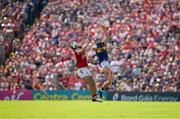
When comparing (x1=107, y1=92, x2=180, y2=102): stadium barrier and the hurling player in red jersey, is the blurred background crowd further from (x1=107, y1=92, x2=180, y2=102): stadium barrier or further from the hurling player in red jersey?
the hurling player in red jersey

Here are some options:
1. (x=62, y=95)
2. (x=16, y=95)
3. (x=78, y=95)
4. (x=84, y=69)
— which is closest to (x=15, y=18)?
(x=16, y=95)

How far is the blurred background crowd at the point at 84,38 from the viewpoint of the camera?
40.8 metres

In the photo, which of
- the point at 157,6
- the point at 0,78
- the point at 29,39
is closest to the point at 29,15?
the point at 29,39

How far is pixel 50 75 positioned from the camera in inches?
1693

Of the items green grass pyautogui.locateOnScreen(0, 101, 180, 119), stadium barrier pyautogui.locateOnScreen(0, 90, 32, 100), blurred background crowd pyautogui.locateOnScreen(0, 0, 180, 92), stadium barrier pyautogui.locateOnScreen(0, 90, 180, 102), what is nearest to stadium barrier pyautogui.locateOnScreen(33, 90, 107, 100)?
stadium barrier pyautogui.locateOnScreen(0, 90, 180, 102)

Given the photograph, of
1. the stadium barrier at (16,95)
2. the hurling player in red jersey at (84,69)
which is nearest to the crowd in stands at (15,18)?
the stadium barrier at (16,95)

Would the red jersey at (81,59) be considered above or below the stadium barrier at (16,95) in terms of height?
above

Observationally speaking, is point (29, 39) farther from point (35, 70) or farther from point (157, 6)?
point (157, 6)

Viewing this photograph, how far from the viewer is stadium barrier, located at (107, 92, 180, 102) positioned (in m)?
39.0

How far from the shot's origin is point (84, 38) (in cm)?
4506

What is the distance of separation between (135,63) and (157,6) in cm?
565

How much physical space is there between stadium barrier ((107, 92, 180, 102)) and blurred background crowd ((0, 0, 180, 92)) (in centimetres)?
50

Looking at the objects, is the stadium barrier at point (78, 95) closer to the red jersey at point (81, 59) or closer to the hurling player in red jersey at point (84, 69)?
the hurling player in red jersey at point (84, 69)

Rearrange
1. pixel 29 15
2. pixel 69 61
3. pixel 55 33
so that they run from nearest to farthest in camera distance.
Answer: pixel 69 61 < pixel 55 33 < pixel 29 15
